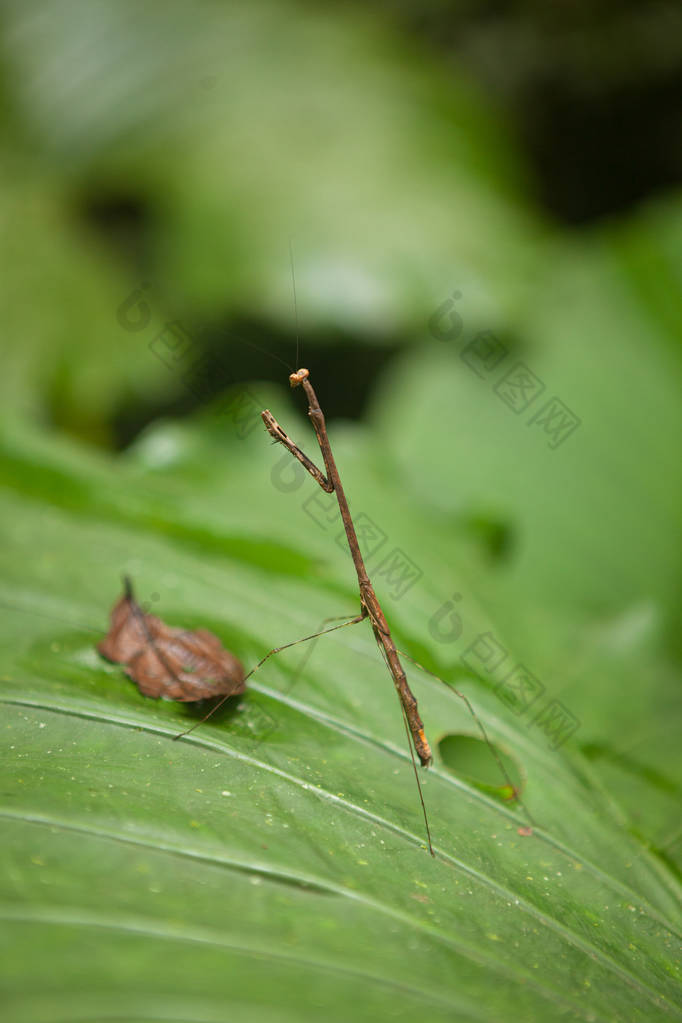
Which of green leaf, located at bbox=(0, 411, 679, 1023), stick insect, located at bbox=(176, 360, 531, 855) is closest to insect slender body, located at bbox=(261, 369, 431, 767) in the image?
stick insect, located at bbox=(176, 360, 531, 855)

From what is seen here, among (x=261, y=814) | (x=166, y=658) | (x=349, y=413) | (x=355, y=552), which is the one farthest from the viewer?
(x=349, y=413)

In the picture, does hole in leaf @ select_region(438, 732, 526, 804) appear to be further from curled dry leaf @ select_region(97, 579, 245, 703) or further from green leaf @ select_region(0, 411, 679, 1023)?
curled dry leaf @ select_region(97, 579, 245, 703)

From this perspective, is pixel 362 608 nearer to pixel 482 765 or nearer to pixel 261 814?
pixel 482 765

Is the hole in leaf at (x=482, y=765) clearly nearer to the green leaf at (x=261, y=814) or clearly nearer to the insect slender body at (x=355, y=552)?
the green leaf at (x=261, y=814)

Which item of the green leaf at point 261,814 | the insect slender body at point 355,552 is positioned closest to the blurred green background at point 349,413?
the green leaf at point 261,814

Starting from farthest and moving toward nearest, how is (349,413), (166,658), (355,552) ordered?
(349,413) < (355,552) < (166,658)

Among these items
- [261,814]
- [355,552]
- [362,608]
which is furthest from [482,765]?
[261,814]

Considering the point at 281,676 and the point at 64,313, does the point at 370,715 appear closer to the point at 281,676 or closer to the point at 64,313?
the point at 281,676
